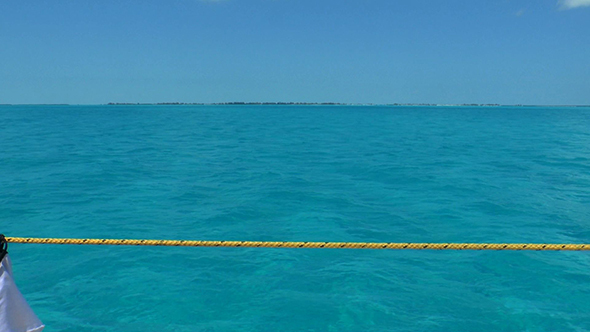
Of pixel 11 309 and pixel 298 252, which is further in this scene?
pixel 298 252

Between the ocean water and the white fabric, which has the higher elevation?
the white fabric

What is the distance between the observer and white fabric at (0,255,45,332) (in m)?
2.63

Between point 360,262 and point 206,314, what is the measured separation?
3.80 meters

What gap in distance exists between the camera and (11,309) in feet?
8.78

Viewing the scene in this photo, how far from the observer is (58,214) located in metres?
13.1

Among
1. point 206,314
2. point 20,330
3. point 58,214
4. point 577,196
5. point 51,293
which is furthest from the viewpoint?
point 577,196

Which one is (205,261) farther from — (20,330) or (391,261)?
(20,330)

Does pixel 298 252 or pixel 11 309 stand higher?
pixel 11 309

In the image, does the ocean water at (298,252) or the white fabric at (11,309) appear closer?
the white fabric at (11,309)

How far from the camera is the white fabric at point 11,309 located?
2629 mm

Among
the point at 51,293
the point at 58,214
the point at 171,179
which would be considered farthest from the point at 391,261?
the point at 171,179

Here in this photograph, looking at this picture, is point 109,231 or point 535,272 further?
point 109,231

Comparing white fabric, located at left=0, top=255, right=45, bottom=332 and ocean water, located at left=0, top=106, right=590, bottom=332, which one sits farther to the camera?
ocean water, located at left=0, top=106, right=590, bottom=332

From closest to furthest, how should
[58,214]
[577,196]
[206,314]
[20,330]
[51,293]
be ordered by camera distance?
→ 1. [20,330]
2. [206,314]
3. [51,293]
4. [58,214]
5. [577,196]
